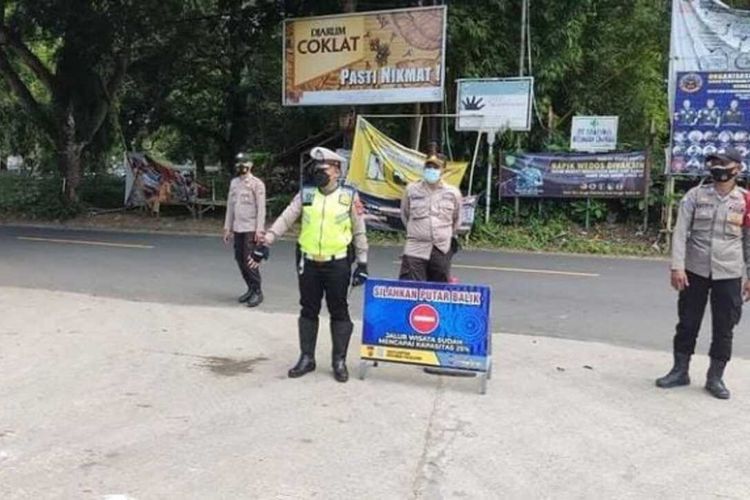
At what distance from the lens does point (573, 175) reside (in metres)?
16.8

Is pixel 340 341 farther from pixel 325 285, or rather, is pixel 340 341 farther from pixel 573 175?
pixel 573 175

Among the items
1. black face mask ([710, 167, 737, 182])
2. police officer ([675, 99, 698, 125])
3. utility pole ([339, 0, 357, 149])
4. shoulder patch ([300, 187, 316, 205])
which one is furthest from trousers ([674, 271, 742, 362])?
utility pole ([339, 0, 357, 149])

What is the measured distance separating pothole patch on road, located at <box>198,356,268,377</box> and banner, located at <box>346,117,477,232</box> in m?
10.0

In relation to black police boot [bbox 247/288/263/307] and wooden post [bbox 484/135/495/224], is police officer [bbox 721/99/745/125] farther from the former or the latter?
black police boot [bbox 247/288/263/307]

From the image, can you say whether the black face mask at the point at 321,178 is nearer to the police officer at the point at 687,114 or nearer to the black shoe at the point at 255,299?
the black shoe at the point at 255,299

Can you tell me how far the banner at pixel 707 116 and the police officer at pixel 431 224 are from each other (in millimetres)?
9666

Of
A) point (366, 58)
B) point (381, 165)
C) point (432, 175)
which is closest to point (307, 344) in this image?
point (432, 175)

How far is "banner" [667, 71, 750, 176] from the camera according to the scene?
47.8 ft

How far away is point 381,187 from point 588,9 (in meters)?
6.62

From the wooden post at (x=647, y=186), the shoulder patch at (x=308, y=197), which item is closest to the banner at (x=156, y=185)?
the wooden post at (x=647, y=186)

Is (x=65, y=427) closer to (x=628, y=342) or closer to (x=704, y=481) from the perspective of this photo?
(x=704, y=481)

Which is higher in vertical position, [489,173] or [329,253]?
[489,173]

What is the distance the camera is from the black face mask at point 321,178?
597cm

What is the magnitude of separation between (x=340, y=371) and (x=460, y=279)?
5.64 m
